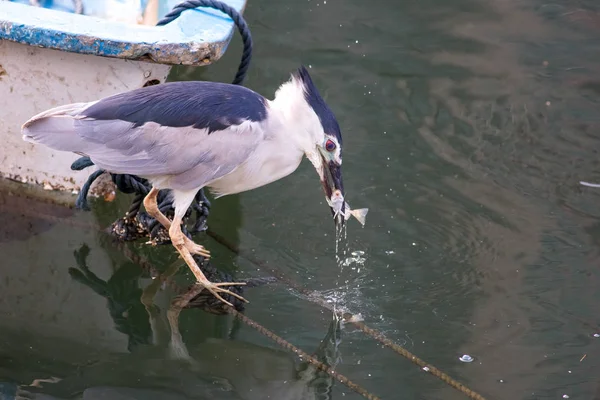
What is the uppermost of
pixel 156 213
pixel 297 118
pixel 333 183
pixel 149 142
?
pixel 297 118

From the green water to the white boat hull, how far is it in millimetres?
392

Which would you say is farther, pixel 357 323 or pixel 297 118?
pixel 357 323

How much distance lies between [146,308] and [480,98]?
292 centimetres

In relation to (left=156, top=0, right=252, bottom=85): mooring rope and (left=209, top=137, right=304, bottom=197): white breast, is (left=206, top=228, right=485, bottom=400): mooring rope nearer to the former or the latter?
(left=209, top=137, right=304, bottom=197): white breast

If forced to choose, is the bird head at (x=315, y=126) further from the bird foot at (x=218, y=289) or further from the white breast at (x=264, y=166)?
the bird foot at (x=218, y=289)

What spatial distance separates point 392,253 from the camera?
4.50 meters

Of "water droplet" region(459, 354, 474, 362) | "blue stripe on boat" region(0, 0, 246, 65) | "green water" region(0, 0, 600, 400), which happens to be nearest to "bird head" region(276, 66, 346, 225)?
"blue stripe on boat" region(0, 0, 246, 65)

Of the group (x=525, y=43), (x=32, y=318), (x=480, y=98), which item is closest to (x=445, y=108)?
(x=480, y=98)

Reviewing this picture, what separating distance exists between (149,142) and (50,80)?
38.5 inches

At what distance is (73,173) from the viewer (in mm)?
4707

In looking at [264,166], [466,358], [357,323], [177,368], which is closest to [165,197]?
[264,166]

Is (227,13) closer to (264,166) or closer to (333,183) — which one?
(264,166)

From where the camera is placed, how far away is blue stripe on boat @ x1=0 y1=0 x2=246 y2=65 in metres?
4.03

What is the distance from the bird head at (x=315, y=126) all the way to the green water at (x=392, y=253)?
23.7 inches
